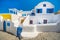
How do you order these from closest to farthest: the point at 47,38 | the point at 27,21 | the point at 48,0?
the point at 47,38 → the point at 27,21 → the point at 48,0

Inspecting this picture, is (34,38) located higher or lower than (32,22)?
lower

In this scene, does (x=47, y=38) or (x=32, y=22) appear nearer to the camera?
(x=47, y=38)

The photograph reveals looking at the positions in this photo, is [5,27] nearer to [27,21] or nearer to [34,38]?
[27,21]

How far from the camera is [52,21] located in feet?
28.4

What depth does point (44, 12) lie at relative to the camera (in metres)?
8.87

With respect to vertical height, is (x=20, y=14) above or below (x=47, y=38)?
above

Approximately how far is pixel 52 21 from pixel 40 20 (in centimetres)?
62

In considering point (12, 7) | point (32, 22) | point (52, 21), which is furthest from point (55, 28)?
point (12, 7)

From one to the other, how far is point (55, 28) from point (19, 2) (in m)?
2.88

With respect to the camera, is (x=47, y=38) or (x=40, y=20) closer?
(x=47, y=38)

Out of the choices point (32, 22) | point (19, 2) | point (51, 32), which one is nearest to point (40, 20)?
point (32, 22)

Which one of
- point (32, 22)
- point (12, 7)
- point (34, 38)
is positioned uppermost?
point (12, 7)

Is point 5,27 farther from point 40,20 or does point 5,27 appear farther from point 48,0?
point 48,0

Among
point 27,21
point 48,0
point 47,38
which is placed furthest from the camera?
point 48,0
